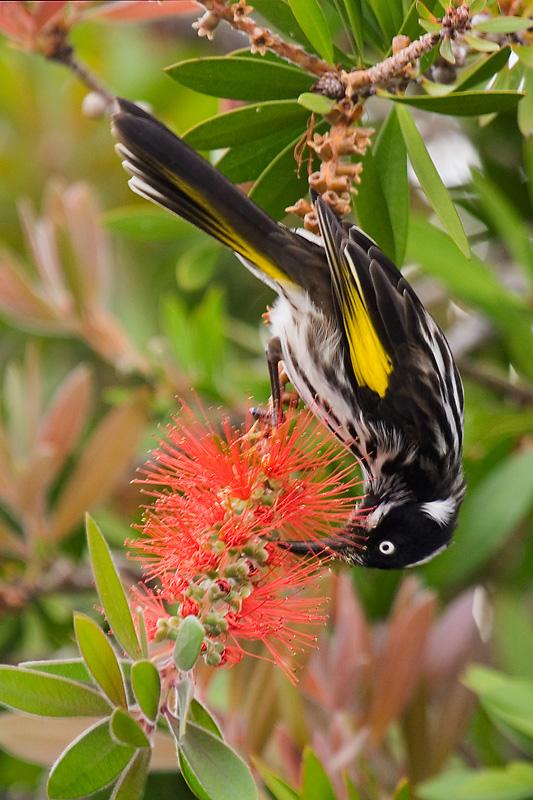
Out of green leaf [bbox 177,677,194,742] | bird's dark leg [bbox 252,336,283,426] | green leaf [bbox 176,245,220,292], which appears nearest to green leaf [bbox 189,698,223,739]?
green leaf [bbox 177,677,194,742]

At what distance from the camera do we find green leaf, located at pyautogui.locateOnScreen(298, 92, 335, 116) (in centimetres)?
143

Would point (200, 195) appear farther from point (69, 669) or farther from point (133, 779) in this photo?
point (133, 779)

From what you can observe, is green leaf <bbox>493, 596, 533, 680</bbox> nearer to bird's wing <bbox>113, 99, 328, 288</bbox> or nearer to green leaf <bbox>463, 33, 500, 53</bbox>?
bird's wing <bbox>113, 99, 328, 288</bbox>

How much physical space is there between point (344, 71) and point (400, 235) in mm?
Answer: 251

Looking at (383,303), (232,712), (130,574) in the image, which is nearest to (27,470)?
(130,574)

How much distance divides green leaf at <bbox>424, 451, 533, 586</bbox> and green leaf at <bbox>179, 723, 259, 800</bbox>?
4.28 ft

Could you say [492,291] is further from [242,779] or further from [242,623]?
[242,779]

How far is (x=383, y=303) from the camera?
189 centimetres

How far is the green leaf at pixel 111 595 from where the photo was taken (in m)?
1.30

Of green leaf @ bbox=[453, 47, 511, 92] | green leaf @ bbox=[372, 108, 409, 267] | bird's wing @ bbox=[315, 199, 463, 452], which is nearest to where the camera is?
green leaf @ bbox=[453, 47, 511, 92]

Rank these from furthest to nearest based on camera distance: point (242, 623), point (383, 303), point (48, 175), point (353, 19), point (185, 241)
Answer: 1. point (48, 175)
2. point (185, 241)
3. point (383, 303)
4. point (353, 19)
5. point (242, 623)

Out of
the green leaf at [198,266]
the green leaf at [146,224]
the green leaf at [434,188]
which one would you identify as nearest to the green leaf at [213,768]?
the green leaf at [434,188]

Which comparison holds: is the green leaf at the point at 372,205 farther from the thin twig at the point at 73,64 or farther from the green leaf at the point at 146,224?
the green leaf at the point at 146,224

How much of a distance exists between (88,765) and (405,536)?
28.6 inches
